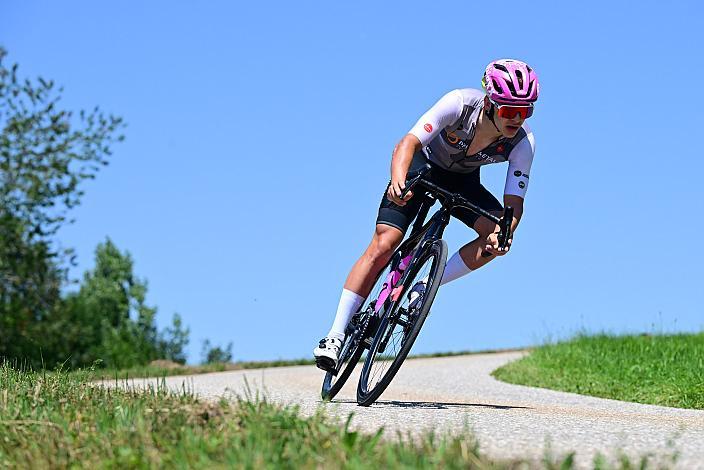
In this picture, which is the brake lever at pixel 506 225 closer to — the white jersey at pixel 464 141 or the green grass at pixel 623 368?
the white jersey at pixel 464 141

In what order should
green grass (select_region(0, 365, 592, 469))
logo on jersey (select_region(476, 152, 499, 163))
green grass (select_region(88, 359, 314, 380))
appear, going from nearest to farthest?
green grass (select_region(0, 365, 592, 469))
logo on jersey (select_region(476, 152, 499, 163))
green grass (select_region(88, 359, 314, 380))

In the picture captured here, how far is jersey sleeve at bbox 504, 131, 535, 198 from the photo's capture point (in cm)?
745

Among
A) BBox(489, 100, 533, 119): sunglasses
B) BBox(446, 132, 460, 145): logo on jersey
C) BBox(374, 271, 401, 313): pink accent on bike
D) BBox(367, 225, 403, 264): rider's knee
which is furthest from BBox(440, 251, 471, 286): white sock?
BBox(489, 100, 533, 119): sunglasses

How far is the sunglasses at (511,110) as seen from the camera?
7.07 meters

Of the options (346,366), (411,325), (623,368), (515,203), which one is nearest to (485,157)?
(515,203)

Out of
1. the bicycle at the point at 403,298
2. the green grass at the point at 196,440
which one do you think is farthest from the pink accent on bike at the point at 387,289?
the green grass at the point at 196,440

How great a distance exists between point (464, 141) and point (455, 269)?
3.06ft

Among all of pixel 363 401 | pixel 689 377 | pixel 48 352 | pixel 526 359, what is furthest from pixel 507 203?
pixel 48 352

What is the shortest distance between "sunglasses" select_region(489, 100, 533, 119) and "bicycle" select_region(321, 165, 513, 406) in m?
0.62

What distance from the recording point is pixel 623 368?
1404 cm

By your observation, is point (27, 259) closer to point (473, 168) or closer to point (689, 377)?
point (689, 377)

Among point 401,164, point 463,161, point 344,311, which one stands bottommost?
point 344,311

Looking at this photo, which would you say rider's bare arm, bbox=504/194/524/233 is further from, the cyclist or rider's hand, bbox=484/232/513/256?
rider's hand, bbox=484/232/513/256

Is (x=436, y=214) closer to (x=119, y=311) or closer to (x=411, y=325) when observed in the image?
(x=411, y=325)
